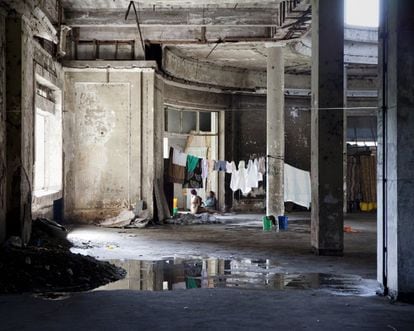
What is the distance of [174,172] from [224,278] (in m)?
10.3

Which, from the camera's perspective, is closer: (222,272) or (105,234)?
(222,272)

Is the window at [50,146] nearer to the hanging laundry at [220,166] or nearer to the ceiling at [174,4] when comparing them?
the ceiling at [174,4]

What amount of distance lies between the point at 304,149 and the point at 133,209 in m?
9.54

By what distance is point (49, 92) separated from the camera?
15.8 meters

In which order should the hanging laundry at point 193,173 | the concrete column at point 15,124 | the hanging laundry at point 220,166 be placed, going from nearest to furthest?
1. the concrete column at point 15,124
2. the hanging laundry at point 193,173
3. the hanging laundry at point 220,166

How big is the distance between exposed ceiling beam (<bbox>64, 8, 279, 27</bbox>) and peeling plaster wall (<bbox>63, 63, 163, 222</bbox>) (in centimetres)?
182

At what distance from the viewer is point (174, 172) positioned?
729 inches

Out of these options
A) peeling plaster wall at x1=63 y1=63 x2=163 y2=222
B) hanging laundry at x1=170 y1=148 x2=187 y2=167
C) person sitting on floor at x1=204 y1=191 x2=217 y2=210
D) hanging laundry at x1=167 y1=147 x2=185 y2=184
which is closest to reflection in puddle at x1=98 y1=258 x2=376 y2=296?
peeling plaster wall at x1=63 y1=63 x2=163 y2=222

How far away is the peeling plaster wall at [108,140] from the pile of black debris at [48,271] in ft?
25.4

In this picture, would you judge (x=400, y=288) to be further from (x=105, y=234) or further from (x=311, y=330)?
(x=105, y=234)

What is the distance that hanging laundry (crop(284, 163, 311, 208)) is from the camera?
19703 millimetres

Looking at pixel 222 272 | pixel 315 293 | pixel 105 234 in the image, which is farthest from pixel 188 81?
pixel 315 293

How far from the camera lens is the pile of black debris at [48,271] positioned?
746 centimetres

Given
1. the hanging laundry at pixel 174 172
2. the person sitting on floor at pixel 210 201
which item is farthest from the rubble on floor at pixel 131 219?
the person sitting on floor at pixel 210 201
